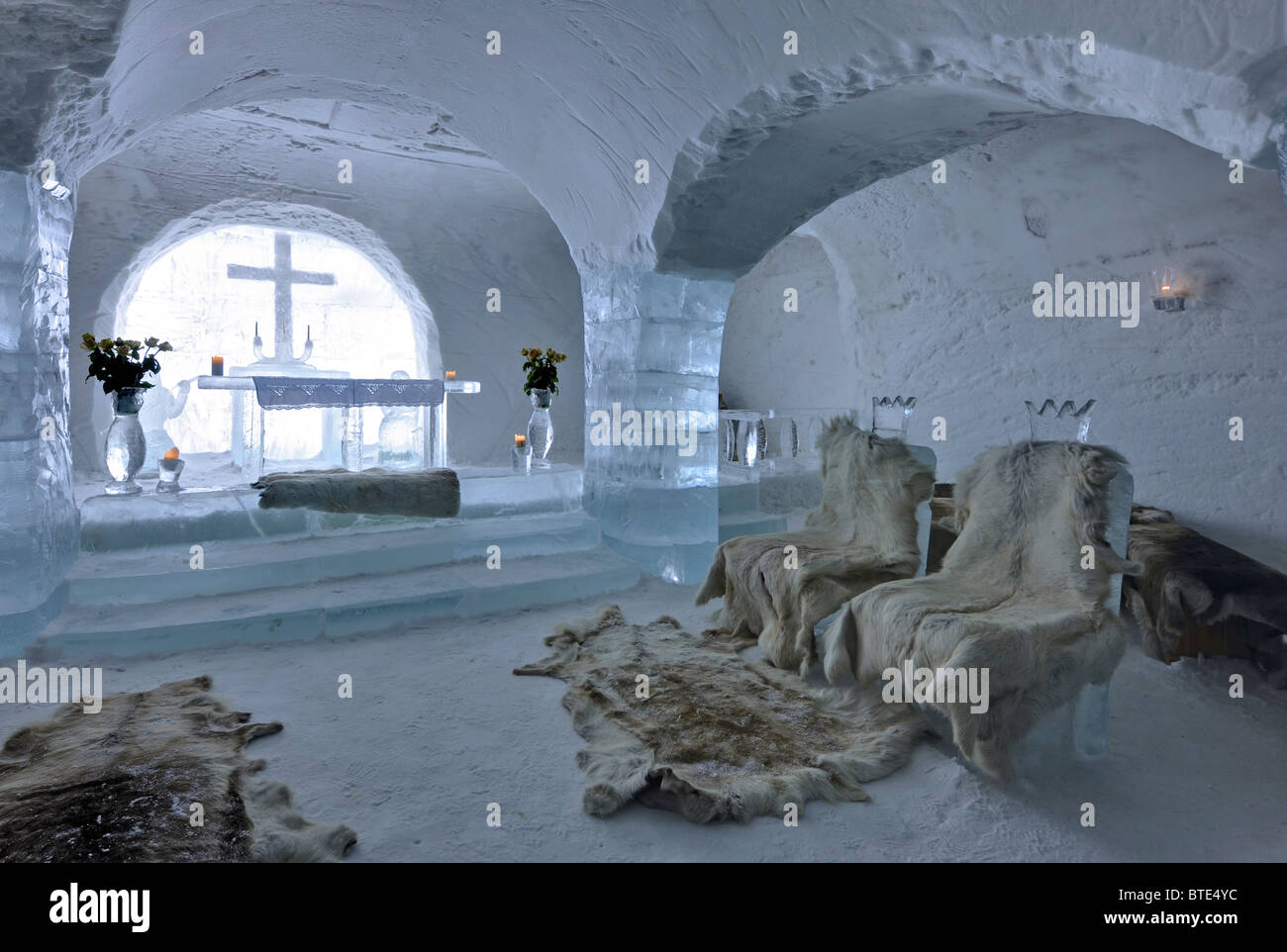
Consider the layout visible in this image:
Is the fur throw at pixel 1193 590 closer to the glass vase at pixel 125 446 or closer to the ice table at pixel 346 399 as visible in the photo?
the ice table at pixel 346 399

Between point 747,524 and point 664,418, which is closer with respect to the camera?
point 664,418

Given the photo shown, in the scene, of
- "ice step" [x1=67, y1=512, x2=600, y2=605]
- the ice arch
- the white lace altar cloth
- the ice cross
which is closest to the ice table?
the white lace altar cloth

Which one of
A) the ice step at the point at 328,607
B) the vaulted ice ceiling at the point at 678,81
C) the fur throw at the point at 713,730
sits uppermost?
the vaulted ice ceiling at the point at 678,81

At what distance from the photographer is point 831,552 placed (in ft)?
11.8

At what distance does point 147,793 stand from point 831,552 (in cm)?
269

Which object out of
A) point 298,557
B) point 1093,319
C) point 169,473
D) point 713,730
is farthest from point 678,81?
point 1093,319

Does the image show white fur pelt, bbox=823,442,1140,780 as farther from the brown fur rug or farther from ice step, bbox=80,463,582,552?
ice step, bbox=80,463,582,552

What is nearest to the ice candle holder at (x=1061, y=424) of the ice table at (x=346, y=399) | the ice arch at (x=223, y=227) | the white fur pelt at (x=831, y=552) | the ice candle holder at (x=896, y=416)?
the white fur pelt at (x=831, y=552)

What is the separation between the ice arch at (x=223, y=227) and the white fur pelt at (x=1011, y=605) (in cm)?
683

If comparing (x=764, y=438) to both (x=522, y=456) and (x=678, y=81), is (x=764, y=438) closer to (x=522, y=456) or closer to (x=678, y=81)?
(x=522, y=456)

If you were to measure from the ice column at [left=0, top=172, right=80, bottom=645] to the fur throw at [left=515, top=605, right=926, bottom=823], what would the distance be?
215 centimetres

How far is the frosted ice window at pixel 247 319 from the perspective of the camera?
A: 42.1ft

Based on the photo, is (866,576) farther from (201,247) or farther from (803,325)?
A: (201,247)
